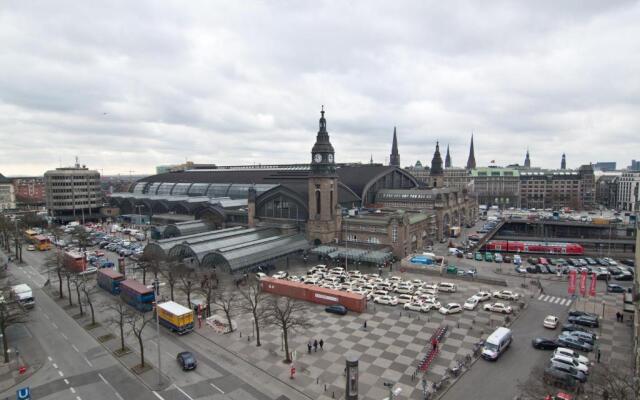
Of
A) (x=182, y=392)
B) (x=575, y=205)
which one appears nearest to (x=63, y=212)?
(x=182, y=392)

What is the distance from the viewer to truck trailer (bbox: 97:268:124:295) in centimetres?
5559

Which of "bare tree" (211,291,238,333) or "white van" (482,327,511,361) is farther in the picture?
"bare tree" (211,291,238,333)

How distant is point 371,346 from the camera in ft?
125

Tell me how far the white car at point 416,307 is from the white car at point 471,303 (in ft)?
15.9

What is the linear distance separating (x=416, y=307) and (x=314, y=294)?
13.3m

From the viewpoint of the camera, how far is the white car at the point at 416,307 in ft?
155

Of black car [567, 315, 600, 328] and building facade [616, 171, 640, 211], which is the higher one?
building facade [616, 171, 640, 211]

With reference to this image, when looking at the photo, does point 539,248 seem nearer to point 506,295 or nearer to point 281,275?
point 506,295

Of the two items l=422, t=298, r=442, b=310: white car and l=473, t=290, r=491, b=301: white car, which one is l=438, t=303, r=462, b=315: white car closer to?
l=422, t=298, r=442, b=310: white car

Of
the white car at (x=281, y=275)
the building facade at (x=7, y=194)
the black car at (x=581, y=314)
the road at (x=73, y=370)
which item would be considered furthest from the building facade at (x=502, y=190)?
the building facade at (x=7, y=194)

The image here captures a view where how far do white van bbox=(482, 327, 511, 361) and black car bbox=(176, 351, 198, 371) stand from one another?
88.4 feet

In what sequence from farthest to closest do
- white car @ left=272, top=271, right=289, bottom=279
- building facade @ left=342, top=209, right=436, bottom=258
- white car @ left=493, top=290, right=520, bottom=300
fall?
building facade @ left=342, top=209, right=436, bottom=258 < white car @ left=272, top=271, right=289, bottom=279 < white car @ left=493, top=290, right=520, bottom=300

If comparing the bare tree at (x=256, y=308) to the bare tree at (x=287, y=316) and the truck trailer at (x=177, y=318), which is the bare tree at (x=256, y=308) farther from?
the truck trailer at (x=177, y=318)

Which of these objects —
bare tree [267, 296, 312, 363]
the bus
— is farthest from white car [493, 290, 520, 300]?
the bus
